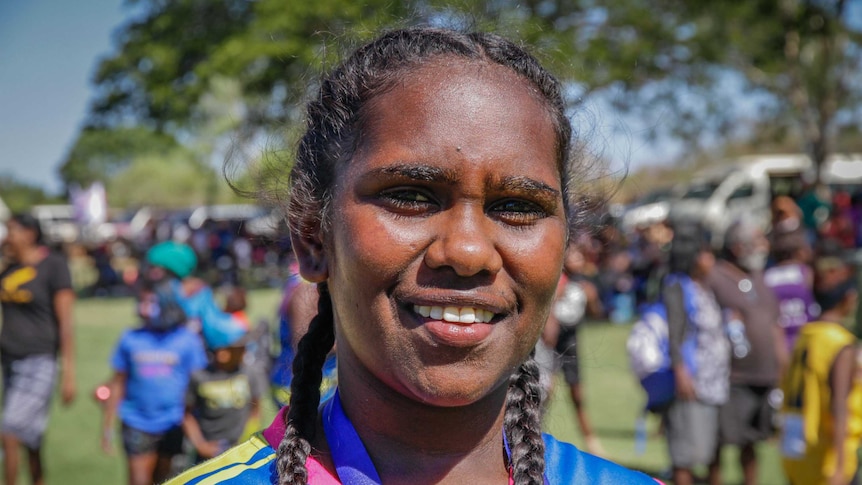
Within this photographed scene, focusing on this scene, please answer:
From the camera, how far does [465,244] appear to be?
53.3 inches

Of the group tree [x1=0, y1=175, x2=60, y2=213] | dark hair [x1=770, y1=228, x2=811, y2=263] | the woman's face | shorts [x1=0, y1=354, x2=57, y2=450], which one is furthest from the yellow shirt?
tree [x1=0, y1=175, x2=60, y2=213]

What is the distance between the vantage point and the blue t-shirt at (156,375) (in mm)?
5449

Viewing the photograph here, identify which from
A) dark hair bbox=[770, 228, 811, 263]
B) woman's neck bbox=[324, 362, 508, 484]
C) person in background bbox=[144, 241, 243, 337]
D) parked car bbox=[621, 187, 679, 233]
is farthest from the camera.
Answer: parked car bbox=[621, 187, 679, 233]

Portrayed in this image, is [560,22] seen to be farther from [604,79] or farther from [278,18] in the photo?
[278,18]

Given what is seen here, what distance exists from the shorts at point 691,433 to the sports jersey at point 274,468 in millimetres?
4177

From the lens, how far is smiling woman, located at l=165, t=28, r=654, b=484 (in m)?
1.38

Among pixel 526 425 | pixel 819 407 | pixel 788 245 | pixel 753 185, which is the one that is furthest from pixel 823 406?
pixel 753 185

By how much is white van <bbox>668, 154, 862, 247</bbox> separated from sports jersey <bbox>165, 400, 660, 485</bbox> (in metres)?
17.7

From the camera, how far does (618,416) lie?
8.48m

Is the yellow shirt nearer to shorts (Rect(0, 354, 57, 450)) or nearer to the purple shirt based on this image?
the purple shirt

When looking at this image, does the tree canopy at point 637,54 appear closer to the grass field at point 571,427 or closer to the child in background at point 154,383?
the grass field at point 571,427

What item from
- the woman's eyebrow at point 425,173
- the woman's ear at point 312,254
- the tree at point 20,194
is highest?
the woman's eyebrow at point 425,173

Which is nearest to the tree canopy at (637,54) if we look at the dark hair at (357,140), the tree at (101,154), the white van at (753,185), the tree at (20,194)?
the white van at (753,185)

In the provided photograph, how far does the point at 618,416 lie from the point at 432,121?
24.8 feet
